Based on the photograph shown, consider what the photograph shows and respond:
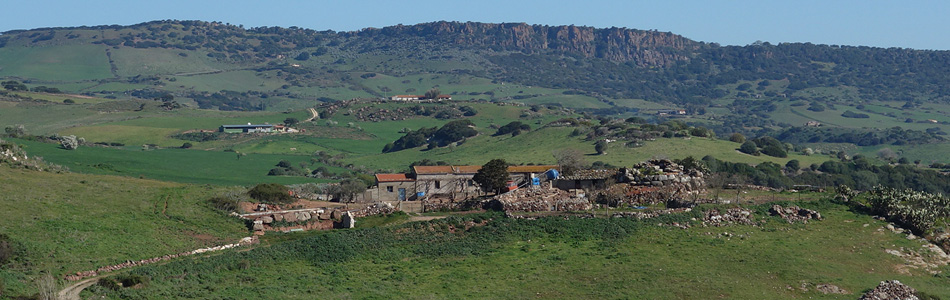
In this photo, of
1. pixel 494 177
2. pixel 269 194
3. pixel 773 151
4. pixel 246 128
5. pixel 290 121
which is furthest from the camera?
pixel 290 121

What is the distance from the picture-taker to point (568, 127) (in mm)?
153625

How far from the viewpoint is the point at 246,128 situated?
172 metres

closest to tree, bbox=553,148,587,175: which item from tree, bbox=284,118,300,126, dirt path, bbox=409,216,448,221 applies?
dirt path, bbox=409,216,448,221

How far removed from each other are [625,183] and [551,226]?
12837 mm

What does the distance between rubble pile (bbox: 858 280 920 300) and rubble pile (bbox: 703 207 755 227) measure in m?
11.5

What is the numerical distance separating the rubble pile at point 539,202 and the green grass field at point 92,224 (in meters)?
15.4

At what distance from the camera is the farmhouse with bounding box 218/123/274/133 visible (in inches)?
6654

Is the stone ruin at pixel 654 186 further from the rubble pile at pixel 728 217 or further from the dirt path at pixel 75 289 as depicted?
the dirt path at pixel 75 289

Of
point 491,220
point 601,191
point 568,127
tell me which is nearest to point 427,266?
point 491,220

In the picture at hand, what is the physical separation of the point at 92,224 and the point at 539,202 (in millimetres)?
24922

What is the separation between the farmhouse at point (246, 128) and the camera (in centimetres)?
16900

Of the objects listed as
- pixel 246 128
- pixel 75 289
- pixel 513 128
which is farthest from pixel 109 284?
pixel 246 128

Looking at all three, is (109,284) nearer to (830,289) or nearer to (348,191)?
(830,289)

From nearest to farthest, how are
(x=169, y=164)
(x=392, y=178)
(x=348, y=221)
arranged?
(x=348, y=221)
(x=392, y=178)
(x=169, y=164)
